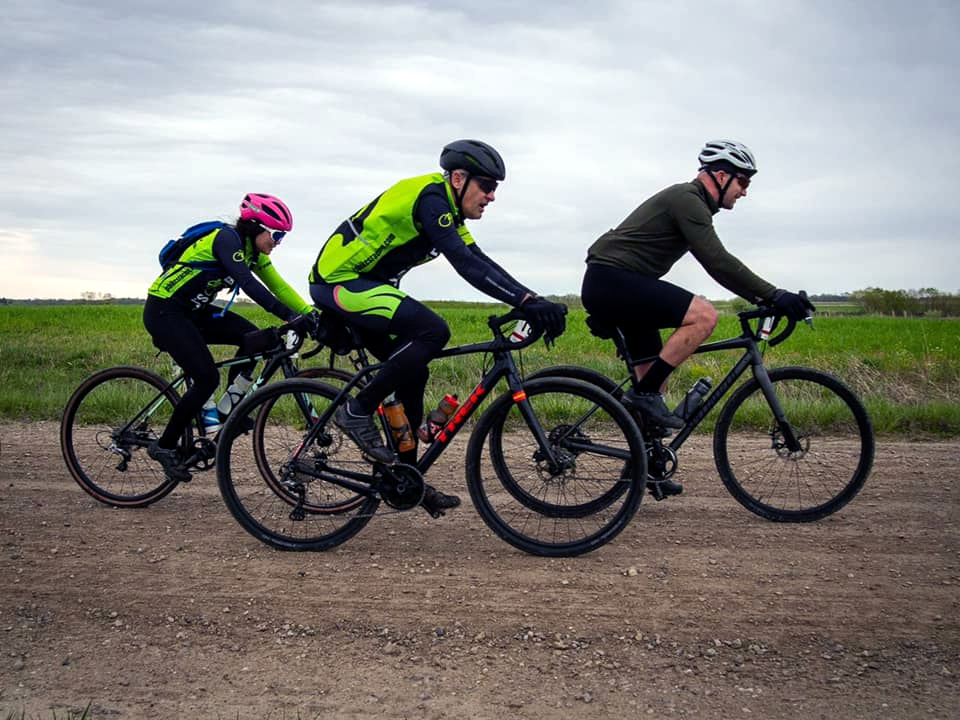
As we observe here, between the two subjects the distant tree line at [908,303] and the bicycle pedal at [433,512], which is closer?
the bicycle pedal at [433,512]

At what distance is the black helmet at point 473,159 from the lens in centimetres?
484

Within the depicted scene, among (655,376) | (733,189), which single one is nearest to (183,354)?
(655,376)

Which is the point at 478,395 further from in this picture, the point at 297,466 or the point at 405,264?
the point at 297,466

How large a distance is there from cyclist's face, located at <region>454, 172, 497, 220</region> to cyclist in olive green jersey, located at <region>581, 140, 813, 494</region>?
3.49 feet

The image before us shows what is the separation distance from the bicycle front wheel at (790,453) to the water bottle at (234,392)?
3225mm

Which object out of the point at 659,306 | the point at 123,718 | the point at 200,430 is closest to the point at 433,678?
the point at 123,718

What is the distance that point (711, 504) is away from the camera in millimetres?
5945

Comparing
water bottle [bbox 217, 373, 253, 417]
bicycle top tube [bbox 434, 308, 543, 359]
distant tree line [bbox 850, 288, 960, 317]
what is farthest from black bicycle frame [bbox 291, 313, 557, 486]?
distant tree line [bbox 850, 288, 960, 317]

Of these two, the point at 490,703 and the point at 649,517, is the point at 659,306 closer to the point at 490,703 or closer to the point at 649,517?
the point at 649,517

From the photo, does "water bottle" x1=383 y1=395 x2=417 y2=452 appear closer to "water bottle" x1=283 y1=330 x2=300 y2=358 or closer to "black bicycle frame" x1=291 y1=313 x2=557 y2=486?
"black bicycle frame" x1=291 y1=313 x2=557 y2=486

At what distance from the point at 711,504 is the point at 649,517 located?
53 cm

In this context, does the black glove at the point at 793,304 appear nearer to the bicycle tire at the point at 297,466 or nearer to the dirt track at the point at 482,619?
the dirt track at the point at 482,619

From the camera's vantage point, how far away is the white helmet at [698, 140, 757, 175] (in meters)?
5.54

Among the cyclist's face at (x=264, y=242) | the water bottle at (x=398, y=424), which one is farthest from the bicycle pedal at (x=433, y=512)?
the cyclist's face at (x=264, y=242)
